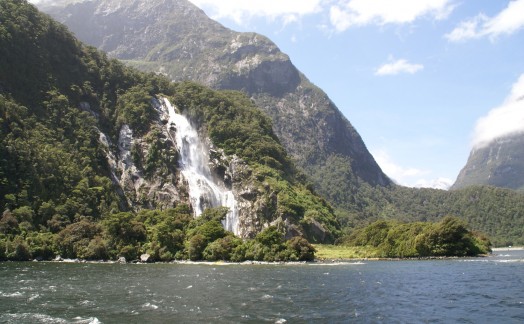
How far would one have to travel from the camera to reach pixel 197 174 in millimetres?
168750

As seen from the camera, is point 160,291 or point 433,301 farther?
point 160,291

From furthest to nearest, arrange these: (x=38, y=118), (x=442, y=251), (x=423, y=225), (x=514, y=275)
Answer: (x=38, y=118)
(x=423, y=225)
(x=442, y=251)
(x=514, y=275)

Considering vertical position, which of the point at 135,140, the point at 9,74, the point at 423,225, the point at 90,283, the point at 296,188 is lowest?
the point at 90,283

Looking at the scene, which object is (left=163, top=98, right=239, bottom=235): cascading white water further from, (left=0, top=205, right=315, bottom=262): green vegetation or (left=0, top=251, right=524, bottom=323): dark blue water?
(left=0, top=251, right=524, bottom=323): dark blue water

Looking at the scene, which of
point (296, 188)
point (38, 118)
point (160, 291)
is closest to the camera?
point (160, 291)

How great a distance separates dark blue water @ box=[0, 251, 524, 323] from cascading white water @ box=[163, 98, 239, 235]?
87384 mm

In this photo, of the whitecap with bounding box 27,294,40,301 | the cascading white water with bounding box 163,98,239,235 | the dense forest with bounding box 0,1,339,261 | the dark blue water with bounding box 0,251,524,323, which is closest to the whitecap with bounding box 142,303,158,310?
the dark blue water with bounding box 0,251,524,323

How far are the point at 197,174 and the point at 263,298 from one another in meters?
126

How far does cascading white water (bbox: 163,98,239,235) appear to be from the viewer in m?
156

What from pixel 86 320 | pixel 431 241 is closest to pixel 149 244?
pixel 431 241

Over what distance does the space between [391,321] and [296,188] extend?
138 m

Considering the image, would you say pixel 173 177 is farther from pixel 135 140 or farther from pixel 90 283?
pixel 90 283

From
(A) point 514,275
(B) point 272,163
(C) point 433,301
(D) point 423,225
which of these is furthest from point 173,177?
(C) point 433,301

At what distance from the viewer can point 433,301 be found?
143 ft
